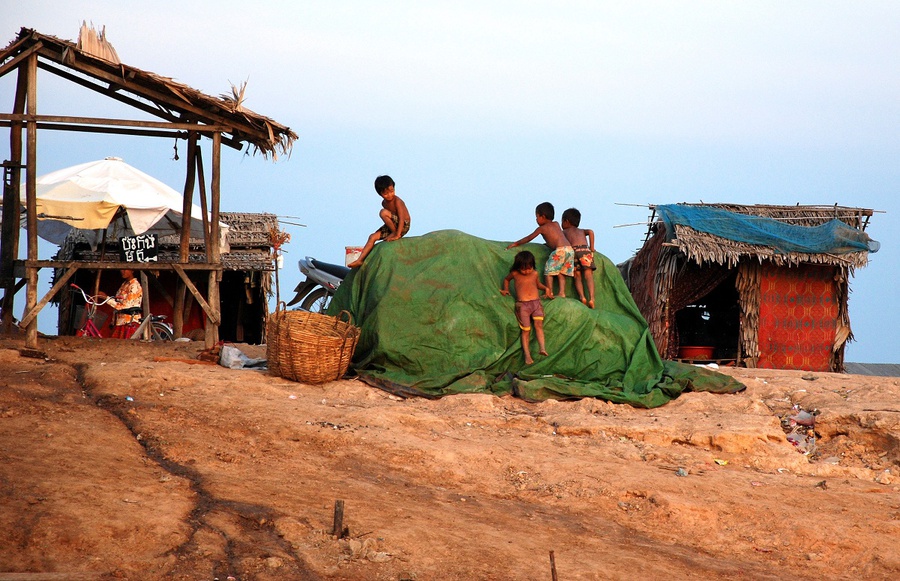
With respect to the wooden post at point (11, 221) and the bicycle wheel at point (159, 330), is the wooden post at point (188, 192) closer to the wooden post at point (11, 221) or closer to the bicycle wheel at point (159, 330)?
the wooden post at point (11, 221)

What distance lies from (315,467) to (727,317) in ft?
43.0

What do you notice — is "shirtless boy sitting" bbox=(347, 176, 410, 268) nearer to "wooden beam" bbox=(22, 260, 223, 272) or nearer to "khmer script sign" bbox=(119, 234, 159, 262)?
"wooden beam" bbox=(22, 260, 223, 272)

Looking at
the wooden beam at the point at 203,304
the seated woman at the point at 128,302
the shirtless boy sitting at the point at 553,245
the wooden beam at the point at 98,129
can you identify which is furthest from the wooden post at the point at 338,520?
the seated woman at the point at 128,302

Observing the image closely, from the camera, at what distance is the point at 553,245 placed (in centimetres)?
1045

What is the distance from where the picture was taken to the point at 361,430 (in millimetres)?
7496

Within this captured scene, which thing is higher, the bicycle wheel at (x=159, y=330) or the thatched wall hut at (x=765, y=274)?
the thatched wall hut at (x=765, y=274)

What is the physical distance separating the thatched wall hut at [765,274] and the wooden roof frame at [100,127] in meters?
6.94

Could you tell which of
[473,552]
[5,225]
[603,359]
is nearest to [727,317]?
[603,359]

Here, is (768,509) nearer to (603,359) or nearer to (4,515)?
(603,359)

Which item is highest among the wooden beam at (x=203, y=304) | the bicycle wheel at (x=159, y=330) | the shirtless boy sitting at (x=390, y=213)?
the shirtless boy sitting at (x=390, y=213)

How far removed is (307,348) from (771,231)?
8919 mm

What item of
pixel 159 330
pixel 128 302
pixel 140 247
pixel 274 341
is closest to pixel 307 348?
pixel 274 341

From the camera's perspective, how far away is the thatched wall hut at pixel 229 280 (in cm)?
1733

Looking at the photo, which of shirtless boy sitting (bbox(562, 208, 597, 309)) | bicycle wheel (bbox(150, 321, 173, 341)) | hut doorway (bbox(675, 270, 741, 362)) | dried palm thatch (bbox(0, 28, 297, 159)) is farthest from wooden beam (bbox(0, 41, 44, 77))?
hut doorway (bbox(675, 270, 741, 362))
